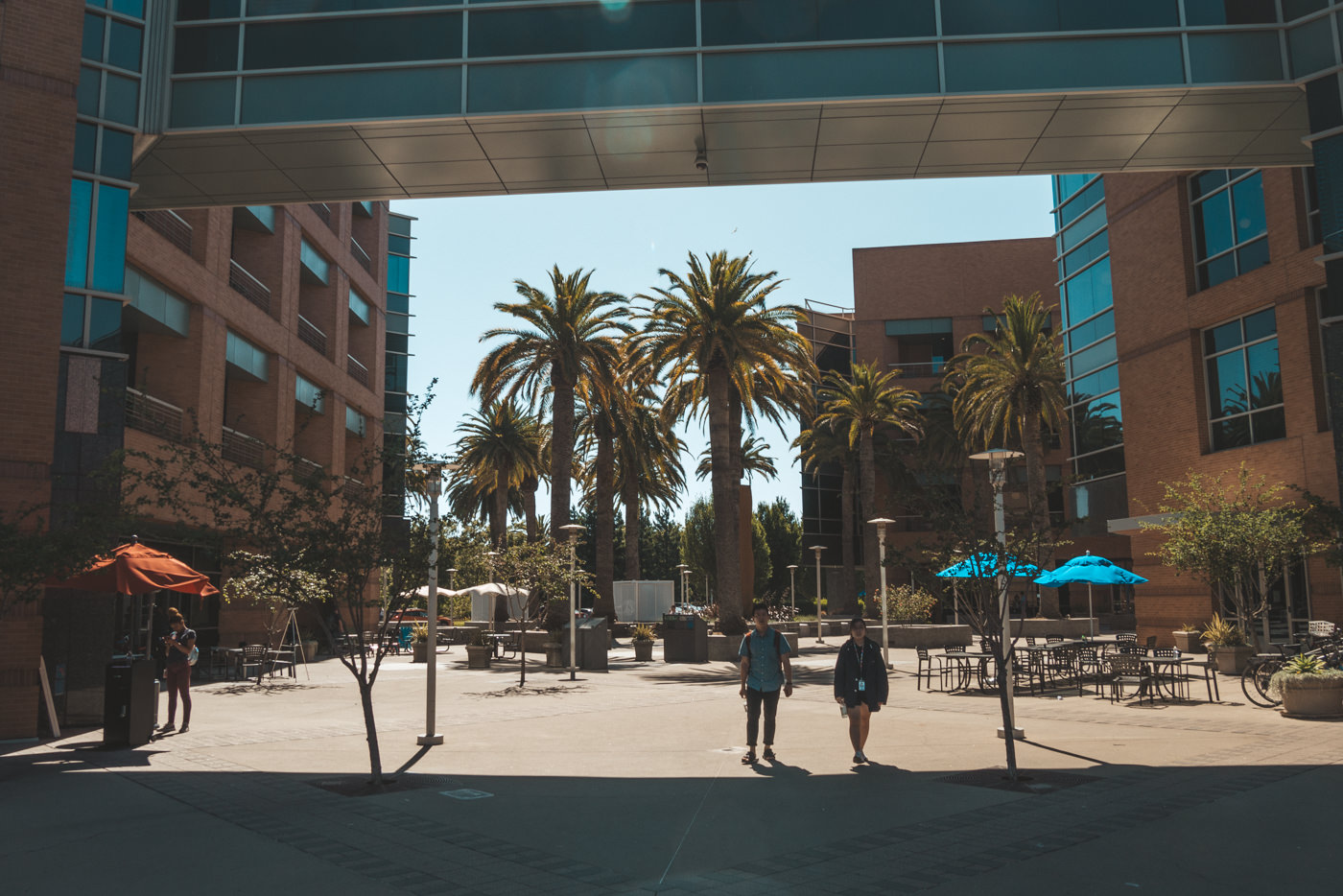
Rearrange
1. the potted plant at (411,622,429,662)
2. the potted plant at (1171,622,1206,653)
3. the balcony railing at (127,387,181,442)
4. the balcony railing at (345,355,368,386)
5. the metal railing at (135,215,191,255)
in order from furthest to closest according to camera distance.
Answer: the balcony railing at (345,355,368,386)
the potted plant at (411,622,429,662)
the potted plant at (1171,622,1206,653)
the metal railing at (135,215,191,255)
the balcony railing at (127,387,181,442)

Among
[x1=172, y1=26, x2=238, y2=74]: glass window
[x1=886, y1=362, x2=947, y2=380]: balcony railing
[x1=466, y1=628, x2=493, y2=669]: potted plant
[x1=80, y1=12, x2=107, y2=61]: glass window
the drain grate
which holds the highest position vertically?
[x1=886, y1=362, x2=947, y2=380]: balcony railing

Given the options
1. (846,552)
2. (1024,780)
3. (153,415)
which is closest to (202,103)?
(153,415)

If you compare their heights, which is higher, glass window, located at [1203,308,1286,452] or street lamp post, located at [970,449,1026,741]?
A: glass window, located at [1203,308,1286,452]

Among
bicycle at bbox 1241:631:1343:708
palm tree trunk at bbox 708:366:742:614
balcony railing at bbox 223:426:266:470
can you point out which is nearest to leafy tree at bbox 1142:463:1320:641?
bicycle at bbox 1241:631:1343:708

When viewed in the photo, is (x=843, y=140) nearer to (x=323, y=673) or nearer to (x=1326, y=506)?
(x=1326, y=506)

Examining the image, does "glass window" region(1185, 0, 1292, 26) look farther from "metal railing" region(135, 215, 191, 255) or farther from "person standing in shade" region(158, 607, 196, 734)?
"metal railing" region(135, 215, 191, 255)

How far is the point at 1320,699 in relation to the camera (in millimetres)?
14578

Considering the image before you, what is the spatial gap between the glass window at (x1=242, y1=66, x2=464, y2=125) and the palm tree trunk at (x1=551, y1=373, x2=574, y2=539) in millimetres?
20489

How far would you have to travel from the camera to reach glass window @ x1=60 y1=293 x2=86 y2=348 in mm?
14758

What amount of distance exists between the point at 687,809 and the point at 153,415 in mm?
20749

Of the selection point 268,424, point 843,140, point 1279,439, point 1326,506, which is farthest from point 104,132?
point 1279,439

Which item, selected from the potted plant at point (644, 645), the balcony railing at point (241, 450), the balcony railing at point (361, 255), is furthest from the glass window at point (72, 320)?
the balcony railing at point (361, 255)

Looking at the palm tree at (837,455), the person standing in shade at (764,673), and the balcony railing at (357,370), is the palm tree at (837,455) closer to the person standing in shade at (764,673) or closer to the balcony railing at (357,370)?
the balcony railing at (357,370)

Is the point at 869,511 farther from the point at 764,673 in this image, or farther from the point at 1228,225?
the point at 764,673
